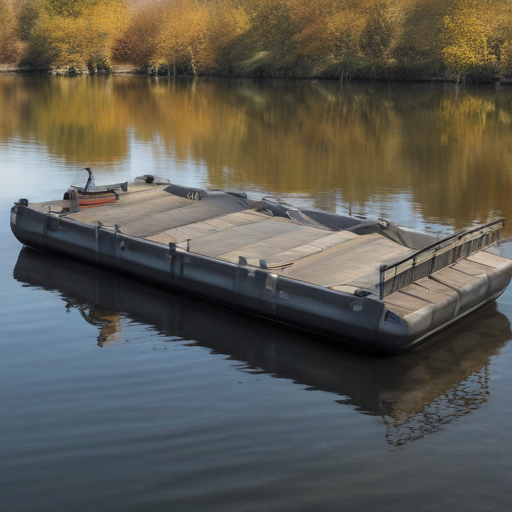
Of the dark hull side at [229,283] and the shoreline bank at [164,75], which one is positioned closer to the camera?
the dark hull side at [229,283]

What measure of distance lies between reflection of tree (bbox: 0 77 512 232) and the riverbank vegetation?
917 cm

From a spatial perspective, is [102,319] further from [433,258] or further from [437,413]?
[437,413]

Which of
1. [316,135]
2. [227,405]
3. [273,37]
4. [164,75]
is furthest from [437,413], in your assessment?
[164,75]

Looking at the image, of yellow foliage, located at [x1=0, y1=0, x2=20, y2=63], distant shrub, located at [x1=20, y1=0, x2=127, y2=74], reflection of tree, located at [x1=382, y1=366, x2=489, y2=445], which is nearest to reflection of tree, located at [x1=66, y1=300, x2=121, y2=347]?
reflection of tree, located at [x1=382, y1=366, x2=489, y2=445]

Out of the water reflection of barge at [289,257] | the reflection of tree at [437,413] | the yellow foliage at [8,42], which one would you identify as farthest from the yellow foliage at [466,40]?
the reflection of tree at [437,413]

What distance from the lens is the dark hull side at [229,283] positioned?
12.1 metres

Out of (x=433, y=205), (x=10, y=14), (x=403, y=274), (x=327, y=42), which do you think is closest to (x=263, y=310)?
(x=403, y=274)

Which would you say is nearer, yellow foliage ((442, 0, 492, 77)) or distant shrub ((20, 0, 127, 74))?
yellow foliage ((442, 0, 492, 77))

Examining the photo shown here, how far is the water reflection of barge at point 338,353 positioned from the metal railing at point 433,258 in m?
1.08

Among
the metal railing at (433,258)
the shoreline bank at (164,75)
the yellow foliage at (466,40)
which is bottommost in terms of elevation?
the shoreline bank at (164,75)

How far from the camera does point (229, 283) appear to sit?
45.5 feet

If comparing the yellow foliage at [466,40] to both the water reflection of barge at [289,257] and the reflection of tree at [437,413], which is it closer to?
the water reflection of barge at [289,257]

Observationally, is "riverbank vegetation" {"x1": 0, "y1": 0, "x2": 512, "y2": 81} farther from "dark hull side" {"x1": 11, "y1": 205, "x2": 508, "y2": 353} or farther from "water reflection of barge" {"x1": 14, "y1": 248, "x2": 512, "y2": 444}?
"water reflection of barge" {"x1": 14, "y1": 248, "x2": 512, "y2": 444}

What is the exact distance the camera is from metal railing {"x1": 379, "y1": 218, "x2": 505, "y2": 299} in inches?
490
